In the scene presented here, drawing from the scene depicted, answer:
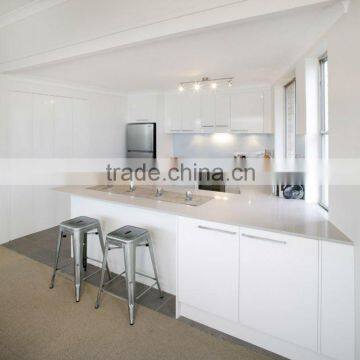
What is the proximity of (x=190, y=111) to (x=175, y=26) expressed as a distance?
2.74 metres

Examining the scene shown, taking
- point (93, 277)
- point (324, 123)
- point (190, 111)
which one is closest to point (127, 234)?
point (93, 277)

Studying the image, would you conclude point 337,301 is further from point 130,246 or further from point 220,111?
point 220,111

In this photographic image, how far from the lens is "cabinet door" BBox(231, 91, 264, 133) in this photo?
426 centimetres

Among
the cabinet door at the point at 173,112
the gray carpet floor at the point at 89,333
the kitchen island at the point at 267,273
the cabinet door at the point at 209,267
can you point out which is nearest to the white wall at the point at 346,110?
the kitchen island at the point at 267,273

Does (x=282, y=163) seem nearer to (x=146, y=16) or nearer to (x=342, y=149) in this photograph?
(x=342, y=149)

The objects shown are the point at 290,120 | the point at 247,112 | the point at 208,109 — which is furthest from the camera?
the point at 208,109

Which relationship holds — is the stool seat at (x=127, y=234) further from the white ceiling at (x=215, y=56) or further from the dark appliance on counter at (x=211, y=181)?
the dark appliance on counter at (x=211, y=181)

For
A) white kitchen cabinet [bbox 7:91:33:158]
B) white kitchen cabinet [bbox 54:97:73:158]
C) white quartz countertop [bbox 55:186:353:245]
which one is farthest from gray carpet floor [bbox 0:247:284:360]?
white kitchen cabinet [bbox 54:97:73:158]

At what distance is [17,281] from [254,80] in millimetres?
3852

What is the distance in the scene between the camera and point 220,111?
4.53m

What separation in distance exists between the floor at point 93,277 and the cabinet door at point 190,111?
2.67m

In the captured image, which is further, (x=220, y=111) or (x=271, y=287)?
(x=220, y=111)

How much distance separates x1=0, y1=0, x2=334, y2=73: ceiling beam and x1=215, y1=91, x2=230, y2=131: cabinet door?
244 cm

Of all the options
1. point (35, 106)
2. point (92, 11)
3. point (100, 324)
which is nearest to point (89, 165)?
point (35, 106)
